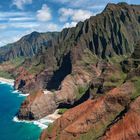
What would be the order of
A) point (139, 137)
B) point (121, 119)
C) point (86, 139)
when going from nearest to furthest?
1. point (139, 137)
2. point (121, 119)
3. point (86, 139)

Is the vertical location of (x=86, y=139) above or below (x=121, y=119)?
below

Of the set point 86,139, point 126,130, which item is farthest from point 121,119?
point 86,139

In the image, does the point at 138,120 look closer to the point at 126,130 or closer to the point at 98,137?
the point at 126,130

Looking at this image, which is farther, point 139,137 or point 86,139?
point 86,139

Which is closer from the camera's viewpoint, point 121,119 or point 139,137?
point 139,137

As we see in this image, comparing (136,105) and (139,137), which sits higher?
(136,105)

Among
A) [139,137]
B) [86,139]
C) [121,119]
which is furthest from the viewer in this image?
[86,139]

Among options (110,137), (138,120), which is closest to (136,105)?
(138,120)

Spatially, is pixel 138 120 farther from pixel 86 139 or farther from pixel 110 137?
pixel 86 139

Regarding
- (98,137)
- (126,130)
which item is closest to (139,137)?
(126,130)
